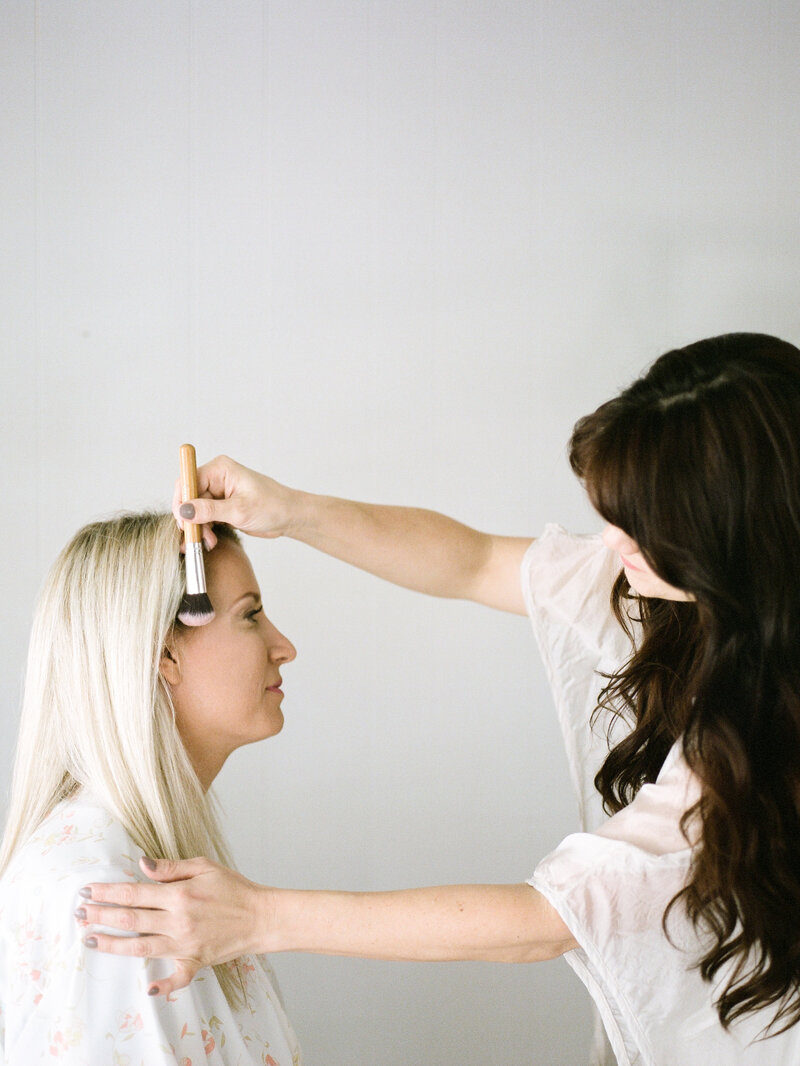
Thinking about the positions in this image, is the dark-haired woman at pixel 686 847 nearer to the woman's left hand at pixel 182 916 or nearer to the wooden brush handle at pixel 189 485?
the woman's left hand at pixel 182 916

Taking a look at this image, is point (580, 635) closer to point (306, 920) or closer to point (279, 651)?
point (279, 651)

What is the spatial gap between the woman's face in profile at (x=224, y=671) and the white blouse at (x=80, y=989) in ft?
0.67

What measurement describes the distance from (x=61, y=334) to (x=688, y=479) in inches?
49.9

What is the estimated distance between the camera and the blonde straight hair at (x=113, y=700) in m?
1.19

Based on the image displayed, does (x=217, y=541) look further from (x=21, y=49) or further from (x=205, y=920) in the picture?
(x=21, y=49)

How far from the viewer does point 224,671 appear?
4.19 ft

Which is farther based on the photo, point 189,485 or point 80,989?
point 189,485

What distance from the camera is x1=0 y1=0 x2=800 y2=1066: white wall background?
69.0 inches

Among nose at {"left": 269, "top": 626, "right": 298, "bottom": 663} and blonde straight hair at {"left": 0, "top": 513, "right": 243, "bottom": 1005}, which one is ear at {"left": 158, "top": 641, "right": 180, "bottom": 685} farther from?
nose at {"left": 269, "top": 626, "right": 298, "bottom": 663}

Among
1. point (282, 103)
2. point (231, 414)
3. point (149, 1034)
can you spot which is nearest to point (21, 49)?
point (282, 103)

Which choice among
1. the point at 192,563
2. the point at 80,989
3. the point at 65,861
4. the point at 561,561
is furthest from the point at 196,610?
the point at 561,561

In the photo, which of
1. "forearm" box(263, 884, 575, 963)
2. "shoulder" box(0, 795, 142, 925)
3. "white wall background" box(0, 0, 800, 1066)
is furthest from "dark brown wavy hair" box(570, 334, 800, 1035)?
"white wall background" box(0, 0, 800, 1066)

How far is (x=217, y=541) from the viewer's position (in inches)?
51.9

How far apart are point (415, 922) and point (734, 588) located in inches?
17.8
